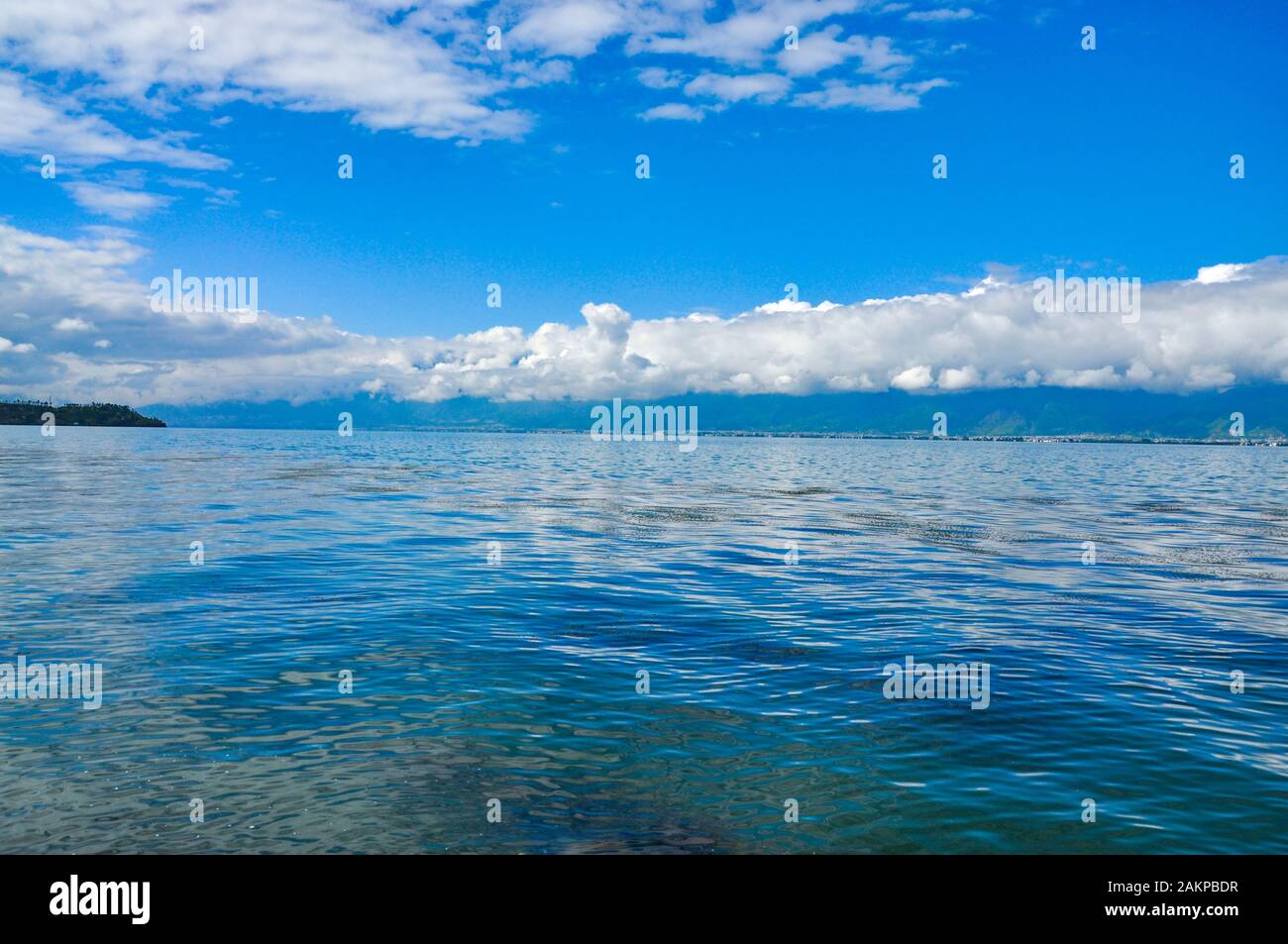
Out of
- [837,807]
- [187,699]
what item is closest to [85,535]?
[187,699]

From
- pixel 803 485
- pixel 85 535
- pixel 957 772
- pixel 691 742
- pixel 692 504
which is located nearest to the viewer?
pixel 957 772

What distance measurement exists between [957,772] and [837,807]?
2599 mm

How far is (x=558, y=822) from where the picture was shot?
1199cm

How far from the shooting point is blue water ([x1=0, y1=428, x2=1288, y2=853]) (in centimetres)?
1217

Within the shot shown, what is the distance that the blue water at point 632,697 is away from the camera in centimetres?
1217

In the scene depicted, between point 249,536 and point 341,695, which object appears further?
point 249,536

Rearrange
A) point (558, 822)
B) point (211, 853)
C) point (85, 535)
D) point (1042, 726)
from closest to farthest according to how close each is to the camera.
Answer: point (211, 853) < point (558, 822) < point (1042, 726) < point (85, 535)

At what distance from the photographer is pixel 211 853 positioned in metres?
10.9

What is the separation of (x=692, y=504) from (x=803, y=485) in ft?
95.3

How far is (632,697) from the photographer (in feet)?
58.0

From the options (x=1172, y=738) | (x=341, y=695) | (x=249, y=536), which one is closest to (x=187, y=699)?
(x=341, y=695)

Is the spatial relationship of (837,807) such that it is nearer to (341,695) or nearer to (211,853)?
(211,853)

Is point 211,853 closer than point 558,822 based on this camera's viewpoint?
Yes

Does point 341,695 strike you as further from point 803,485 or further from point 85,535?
point 803,485
